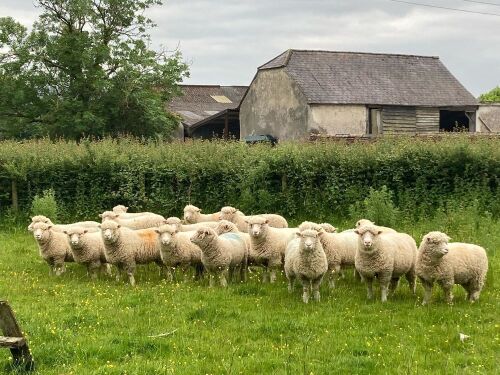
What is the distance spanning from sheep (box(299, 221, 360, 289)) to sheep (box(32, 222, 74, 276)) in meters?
5.51

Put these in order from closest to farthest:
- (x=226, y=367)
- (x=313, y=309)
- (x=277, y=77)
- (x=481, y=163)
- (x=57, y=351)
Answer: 1. (x=226, y=367)
2. (x=57, y=351)
3. (x=313, y=309)
4. (x=481, y=163)
5. (x=277, y=77)

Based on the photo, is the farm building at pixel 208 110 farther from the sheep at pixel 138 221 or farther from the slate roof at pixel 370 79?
the sheep at pixel 138 221

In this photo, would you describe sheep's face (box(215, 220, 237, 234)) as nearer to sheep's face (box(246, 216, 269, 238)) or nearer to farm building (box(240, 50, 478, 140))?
sheep's face (box(246, 216, 269, 238))

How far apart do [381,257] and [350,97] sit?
90.5ft

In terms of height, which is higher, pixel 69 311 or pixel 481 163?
pixel 481 163

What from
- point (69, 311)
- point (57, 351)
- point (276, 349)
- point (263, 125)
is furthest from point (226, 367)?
point (263, 125)

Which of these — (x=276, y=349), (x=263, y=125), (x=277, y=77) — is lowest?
(x=276, y=349)

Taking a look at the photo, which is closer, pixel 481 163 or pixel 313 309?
pixel 313 309

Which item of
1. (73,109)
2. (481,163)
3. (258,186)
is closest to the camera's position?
(481,163)

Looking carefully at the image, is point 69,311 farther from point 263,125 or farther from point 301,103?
point 263,125

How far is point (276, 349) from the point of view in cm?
855

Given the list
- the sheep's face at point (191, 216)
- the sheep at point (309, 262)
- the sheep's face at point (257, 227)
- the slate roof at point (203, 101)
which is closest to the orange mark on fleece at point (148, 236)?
the sheep's face at point (257, 227)

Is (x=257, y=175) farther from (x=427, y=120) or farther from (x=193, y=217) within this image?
(x=427, y=120)

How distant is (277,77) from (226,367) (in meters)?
33.4
